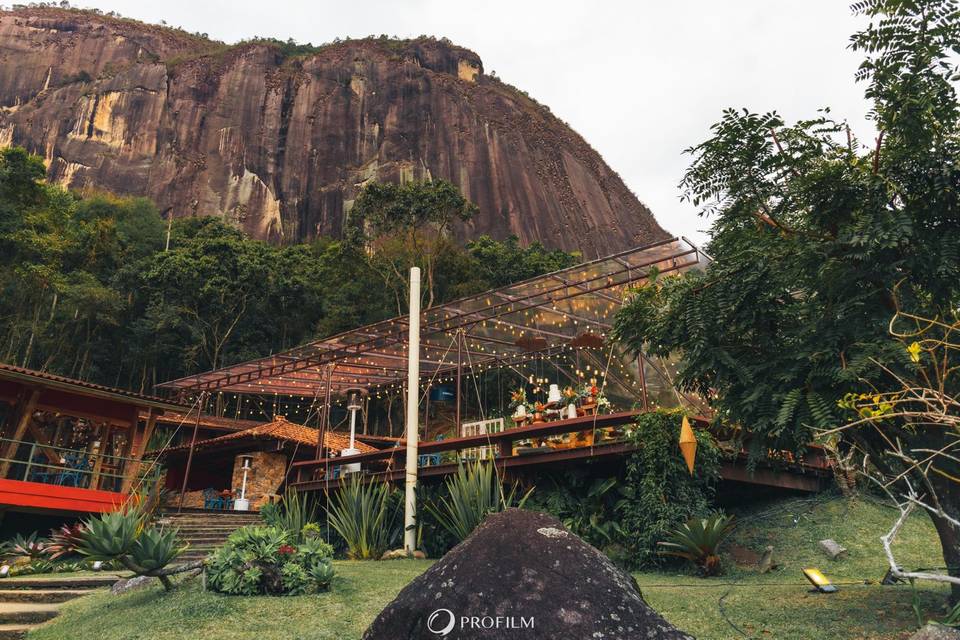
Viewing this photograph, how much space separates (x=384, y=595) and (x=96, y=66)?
6940 cm

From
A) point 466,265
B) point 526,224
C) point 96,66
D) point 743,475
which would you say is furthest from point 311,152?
point 743,475

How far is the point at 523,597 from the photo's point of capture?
3.00 metres

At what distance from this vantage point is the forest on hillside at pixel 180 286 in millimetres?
24719

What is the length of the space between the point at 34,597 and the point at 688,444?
7.92 m

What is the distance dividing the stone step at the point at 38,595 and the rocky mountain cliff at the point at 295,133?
3951cm

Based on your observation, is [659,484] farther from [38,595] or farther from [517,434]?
[38,595]

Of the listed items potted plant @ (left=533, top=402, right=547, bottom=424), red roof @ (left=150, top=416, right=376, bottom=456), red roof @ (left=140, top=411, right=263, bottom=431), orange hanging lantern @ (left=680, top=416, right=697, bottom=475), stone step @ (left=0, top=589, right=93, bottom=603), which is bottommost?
stone step @ (left=0, top=589, right=93, bottom=603)

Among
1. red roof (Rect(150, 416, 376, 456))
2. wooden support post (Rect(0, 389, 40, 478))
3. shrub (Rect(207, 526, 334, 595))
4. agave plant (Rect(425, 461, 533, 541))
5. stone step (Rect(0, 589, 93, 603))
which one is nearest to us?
shrub (Rect(207, 526, 334, 595))

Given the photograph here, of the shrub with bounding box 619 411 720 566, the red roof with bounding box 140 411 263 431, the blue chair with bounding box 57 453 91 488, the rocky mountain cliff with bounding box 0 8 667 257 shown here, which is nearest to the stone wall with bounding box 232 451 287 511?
the red roof with bounding box 140 411 263 431

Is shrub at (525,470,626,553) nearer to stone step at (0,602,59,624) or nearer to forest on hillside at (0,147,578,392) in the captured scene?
stone step at (0,602,59,624)

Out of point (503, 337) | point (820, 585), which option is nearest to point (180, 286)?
point (503, 337)

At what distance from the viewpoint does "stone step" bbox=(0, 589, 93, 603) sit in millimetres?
7566

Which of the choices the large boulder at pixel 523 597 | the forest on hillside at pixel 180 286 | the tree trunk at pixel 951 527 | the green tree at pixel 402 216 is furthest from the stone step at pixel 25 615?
the forest on hillside at pixel 180 286

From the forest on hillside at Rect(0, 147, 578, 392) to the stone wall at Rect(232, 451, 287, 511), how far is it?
968 cm
